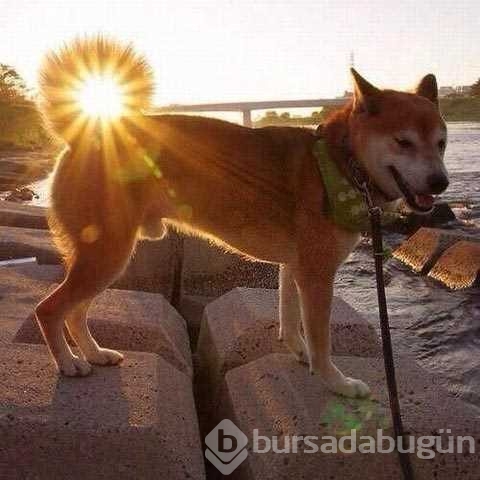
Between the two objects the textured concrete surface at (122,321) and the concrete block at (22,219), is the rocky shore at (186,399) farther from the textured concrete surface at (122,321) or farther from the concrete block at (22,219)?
the concrete block at (22,219)

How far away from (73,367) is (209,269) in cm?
405

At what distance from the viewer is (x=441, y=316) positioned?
779cm

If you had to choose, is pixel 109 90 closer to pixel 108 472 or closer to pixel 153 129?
pixel 153 129

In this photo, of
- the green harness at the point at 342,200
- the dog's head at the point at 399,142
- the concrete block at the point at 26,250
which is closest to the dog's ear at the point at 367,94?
the dog's head at the point at 399,142

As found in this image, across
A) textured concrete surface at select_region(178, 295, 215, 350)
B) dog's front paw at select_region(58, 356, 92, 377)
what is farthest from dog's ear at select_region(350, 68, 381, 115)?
textured concrete surface at select_region(178, 295, 215, 350)

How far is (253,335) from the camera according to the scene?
16.4ft

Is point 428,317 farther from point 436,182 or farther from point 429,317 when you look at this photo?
point 436,182

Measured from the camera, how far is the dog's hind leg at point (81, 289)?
3988 millimetres

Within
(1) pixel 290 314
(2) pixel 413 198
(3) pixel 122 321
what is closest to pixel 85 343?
(3) pixel 122 321

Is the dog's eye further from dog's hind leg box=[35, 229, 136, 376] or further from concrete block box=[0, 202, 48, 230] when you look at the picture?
concrete block box=[0, 202, 48, 230]

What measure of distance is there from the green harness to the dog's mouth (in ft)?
0.82

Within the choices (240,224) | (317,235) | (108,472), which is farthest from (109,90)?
(108,472)

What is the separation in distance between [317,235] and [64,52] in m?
2.10

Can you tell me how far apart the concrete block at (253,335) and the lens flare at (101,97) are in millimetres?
1875
